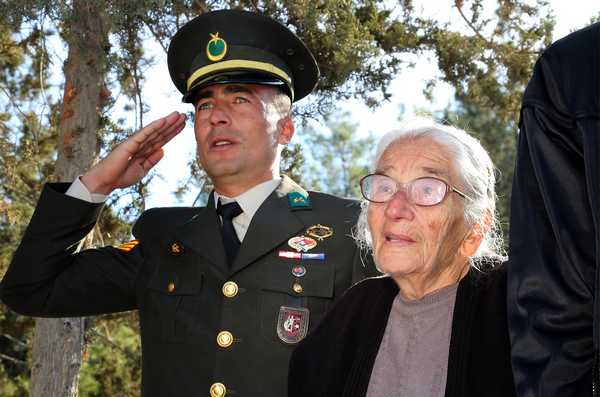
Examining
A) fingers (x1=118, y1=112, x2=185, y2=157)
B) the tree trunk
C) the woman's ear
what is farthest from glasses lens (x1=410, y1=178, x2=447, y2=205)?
the tree trunk

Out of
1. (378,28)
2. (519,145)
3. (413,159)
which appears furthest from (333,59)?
(519,145)

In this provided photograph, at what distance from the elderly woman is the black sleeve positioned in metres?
1.08

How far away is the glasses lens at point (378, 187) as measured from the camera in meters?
2.86

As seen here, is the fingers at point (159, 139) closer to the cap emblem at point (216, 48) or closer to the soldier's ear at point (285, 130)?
the cap emblem at point (216, 48)

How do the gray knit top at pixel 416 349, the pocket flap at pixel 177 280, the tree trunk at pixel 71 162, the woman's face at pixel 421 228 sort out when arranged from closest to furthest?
1. the gray knit top at pixel 416 349
2. the woman's face at pixel 421 228
3. the pocket flap at pixel 177 280
4. the tree trunk at pixel 71 162

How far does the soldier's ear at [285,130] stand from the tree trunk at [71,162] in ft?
4.63

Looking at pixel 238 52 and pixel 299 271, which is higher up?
pixel 238 52

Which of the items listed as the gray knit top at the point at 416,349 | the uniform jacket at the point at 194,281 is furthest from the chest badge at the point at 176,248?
the gray knit top at the point at 416,349

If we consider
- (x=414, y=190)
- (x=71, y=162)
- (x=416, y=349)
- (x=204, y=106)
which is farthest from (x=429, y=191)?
(x=71, y=162)

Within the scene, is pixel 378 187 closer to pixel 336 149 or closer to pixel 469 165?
pixel 469 165

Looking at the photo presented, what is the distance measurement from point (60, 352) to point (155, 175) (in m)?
1.17

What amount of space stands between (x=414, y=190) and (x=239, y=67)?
1208 millimetres

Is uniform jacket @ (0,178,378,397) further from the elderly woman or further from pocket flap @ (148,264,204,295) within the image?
the elderly woman

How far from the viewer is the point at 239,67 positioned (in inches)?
147
